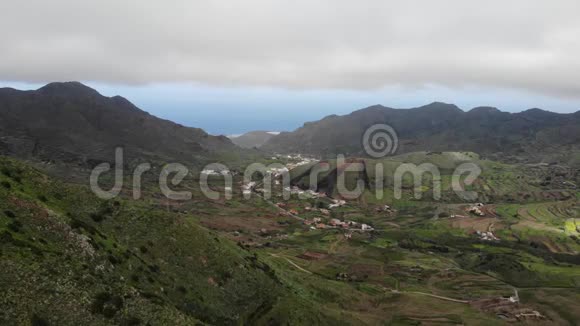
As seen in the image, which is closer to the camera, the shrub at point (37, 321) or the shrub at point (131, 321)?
the shrub at point (37, 321)

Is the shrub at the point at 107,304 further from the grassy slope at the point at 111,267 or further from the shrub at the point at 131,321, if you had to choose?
the shrub at the point at 131,321

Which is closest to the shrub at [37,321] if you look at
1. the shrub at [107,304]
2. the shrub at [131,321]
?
the shrub at [107,304]

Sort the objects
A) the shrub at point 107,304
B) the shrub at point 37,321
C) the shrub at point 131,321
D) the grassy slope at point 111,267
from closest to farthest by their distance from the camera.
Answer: the shrub at point 37,321
the grassy slope at point 111,267
the shrub at point 107,304
the shrub at point 131,321

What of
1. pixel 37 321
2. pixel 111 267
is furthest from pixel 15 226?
pixel 37 321

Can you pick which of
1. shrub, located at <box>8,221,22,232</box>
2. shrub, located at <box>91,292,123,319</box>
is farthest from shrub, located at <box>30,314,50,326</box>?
shrub, located at <box>8,221,22,232</box>

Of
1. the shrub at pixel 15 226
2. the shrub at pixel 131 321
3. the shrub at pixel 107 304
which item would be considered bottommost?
the shrub at pixel 131 321

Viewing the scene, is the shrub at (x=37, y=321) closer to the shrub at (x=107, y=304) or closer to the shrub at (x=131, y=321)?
the shrub at (x=107, y=304)

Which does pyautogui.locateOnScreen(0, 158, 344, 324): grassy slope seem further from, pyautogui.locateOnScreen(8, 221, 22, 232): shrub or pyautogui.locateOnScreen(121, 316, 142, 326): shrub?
pyautogui.locateOnScreen(121, 316, 142, 326): shrub

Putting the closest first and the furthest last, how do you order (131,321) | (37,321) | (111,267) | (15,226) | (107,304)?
(37,321)
(131,321)
(107,304)
(15,226)
(111,267)

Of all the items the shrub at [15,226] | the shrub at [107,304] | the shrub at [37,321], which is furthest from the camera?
the shrub at [15,226]

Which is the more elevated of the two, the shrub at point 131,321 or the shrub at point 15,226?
the shrub at point 15,226

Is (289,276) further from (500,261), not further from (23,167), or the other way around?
(500,261)

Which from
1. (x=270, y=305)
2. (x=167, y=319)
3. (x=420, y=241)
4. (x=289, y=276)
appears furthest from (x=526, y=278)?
(x=167, y=319)

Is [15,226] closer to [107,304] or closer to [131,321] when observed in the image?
[107,304]
